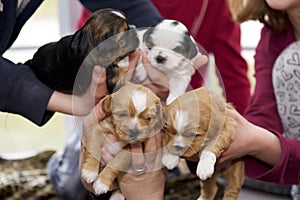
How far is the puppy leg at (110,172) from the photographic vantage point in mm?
892

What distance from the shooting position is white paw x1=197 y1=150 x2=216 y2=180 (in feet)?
2.89

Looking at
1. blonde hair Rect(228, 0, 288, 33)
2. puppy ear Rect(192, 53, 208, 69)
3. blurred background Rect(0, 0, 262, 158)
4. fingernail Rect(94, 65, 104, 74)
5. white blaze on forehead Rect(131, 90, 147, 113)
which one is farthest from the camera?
blurred background Rect(0, 0, 262, 158)

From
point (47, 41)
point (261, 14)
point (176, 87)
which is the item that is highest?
point (176, 87)

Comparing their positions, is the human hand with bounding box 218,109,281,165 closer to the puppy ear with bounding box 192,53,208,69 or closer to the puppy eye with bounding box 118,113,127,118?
the puppy ear with bounding box 192,53,208,69

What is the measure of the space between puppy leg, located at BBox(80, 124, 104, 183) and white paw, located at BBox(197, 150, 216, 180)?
0.53 feet

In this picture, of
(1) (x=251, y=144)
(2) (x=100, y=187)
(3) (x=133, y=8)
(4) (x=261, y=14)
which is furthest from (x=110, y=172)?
(4) (x=261, y=14)

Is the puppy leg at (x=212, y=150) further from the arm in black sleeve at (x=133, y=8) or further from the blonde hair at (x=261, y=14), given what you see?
the blonde hair at (x=261, y=14)

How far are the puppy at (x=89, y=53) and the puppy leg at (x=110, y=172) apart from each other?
0.36ft

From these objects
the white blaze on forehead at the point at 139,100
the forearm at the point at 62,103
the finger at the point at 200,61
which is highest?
the white blaze on forehead at the point at 139,100

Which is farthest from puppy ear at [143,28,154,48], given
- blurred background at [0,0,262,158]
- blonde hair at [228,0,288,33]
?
blurred background at [0,0,262,158]

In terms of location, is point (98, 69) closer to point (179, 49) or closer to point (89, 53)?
point (89, 53)

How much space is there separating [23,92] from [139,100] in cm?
30

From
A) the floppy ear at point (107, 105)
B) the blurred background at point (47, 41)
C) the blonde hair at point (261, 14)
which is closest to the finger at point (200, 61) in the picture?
the floppy ear at point (107, 105)

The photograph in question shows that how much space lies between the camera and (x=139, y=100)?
0.80 meters
